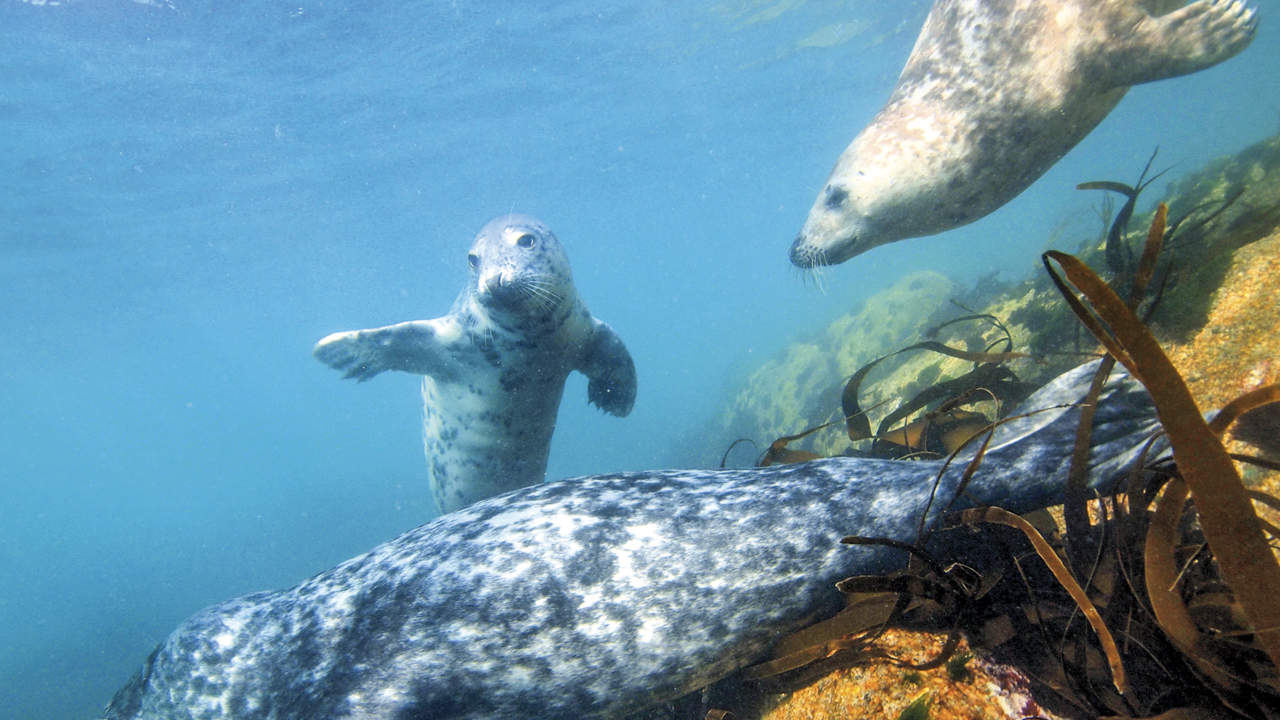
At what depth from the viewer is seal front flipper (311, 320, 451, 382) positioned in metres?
4.47

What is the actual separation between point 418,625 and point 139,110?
1688cm

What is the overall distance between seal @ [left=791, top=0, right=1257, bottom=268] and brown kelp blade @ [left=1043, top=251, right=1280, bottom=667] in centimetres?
284

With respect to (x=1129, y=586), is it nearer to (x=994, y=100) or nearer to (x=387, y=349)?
(x=994, y=100)

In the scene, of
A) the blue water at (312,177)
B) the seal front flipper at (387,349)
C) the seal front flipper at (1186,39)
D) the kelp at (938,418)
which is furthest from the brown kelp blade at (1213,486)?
the blue water at (312,177)

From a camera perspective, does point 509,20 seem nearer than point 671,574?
No

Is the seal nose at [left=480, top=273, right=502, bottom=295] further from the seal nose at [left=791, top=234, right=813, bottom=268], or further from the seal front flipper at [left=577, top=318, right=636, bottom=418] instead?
the seal nose at [left=791, top=234, right=813, bottom=268]

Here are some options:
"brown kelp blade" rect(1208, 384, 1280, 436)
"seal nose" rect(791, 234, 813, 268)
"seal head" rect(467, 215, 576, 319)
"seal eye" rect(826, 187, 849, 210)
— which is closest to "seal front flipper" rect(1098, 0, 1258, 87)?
"seal eye" rect(826, 187, 849, 210)

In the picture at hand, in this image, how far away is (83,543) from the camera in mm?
47531

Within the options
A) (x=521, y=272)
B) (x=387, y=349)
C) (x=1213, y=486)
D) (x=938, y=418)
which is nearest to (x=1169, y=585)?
(x=1213, y=486)

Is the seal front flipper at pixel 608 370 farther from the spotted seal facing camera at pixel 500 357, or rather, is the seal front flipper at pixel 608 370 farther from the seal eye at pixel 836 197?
the seal eye at pixel 836 197

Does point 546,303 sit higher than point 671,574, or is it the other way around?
point 546,303

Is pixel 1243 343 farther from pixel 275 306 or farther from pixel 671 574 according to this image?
pixel 275 306

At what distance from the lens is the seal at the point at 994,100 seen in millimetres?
3221

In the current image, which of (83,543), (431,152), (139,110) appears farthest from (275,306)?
(83,543)
